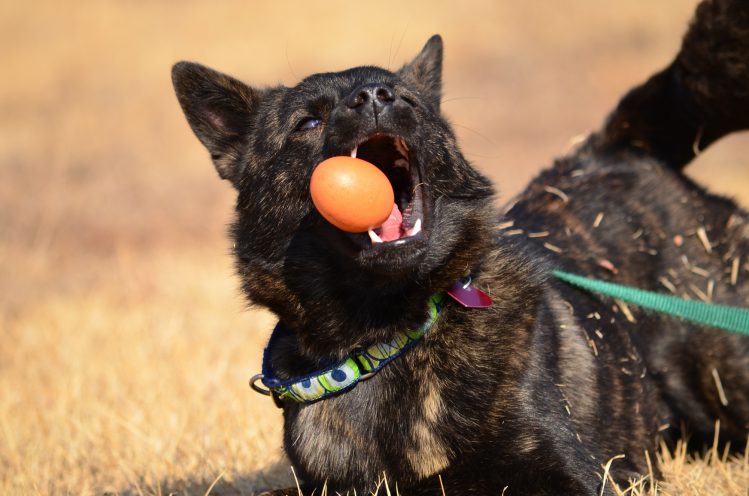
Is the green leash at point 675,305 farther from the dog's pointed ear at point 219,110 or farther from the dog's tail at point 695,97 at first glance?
the dog's pointed ear at point 219,110

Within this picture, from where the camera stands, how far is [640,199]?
176 inches

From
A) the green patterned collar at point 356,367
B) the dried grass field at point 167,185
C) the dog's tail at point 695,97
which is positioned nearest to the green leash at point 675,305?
the dried grass field at point 167,185

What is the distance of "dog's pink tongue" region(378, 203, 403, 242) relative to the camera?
120 inches

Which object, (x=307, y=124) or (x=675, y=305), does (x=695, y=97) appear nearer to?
(x=675, y=305)

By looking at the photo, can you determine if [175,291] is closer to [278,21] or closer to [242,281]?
[242,281]

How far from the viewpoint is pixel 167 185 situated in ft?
45.6

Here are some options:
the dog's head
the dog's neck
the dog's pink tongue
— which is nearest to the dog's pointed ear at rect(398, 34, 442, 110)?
the dog's head

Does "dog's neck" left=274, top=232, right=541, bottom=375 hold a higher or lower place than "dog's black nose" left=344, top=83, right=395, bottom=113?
lower

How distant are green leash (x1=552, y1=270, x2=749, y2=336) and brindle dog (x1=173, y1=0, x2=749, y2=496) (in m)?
0.09

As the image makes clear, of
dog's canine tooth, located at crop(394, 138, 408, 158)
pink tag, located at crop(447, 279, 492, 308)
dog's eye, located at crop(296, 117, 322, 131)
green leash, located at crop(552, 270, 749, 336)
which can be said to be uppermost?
dog's eye, located at crop(296, 117, 322, 131)

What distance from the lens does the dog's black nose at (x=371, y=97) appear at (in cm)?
305

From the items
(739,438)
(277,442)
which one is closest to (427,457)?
(277,442)

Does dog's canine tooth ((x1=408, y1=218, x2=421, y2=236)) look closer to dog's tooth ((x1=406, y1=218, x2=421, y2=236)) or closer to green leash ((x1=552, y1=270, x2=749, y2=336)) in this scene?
dog's tooth ((x1=406, y1=218, x2=421, y2=236))

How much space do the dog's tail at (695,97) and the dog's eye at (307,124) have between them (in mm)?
1993
